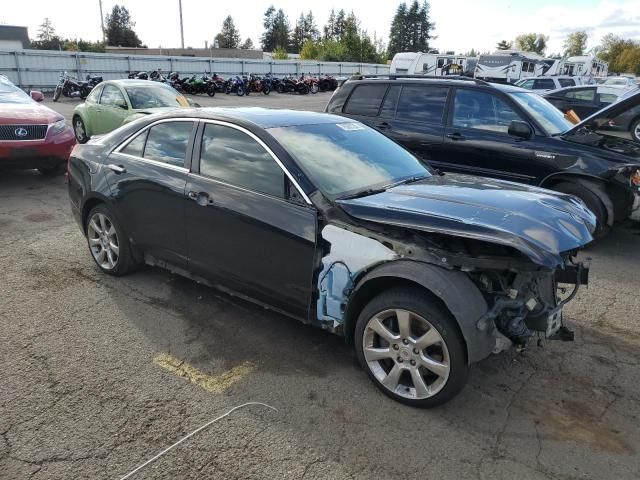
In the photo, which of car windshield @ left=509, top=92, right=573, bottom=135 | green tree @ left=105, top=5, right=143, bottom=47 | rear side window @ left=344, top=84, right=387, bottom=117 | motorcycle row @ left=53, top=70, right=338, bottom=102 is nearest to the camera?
car windshield @ left=509, top=92, right=573, bottom=135

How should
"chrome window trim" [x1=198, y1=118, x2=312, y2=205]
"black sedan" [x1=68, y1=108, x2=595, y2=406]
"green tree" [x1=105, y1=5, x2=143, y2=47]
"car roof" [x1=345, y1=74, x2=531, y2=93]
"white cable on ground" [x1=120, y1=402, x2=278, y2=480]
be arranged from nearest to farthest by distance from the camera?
"white cable on ground" [x1=120, y1=402, x2=278, y2=480] → "black sedan" [x1=68, y1=108, x2=595, y2=406] → "chrome window trim" [x1=198, y1=118, x2=312, y2=205] → "car roof" [x1=345, y1=74, x2=531, y2=93] → "green tree" [x1=105, y1=5, x2=143, y2=47]

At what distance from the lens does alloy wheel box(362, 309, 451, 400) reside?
9.94ft

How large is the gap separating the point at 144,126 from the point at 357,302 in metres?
2.64

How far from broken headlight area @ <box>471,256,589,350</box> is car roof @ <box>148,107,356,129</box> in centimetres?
191

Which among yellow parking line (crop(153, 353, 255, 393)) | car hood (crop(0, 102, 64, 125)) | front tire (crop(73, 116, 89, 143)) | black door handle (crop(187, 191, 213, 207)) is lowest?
yellow parking line (crop(153, 353, 255, 393))

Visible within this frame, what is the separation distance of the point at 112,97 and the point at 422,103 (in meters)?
7.27

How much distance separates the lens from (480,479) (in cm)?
260

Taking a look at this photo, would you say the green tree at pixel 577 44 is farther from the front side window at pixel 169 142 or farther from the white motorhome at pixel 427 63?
the front side window at pixel 169 142

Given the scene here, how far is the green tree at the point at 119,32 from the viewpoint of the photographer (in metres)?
101

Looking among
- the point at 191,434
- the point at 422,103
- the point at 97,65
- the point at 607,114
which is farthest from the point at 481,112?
the point at 97,65

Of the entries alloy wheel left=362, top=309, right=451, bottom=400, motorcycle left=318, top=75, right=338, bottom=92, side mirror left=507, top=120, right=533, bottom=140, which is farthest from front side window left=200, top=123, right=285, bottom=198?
motorcycle left=318, top=75, right=338, bottom=92

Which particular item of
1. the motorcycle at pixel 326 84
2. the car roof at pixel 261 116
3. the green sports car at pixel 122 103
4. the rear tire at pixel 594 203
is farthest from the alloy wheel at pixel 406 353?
the motorcycle at pixel 326 84

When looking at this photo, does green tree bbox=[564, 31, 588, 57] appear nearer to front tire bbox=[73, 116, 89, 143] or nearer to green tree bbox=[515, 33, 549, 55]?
green tree bbox=[515, 33, 549, 55]

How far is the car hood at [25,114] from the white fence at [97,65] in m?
19.3
